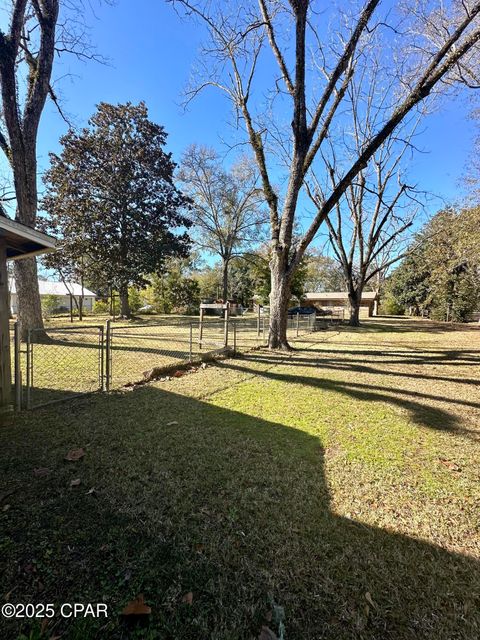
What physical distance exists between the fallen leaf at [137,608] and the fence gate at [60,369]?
3155mm

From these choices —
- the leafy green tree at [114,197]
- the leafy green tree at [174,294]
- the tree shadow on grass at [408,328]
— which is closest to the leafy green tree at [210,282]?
the leafy green tree at [174,294]

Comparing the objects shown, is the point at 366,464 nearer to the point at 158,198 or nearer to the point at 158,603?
the point at 158,603

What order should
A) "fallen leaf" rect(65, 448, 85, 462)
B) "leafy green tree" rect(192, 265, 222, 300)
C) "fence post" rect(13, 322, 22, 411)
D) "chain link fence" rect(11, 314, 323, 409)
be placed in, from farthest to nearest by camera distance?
"leafy green tree" rect(192, 265, 222, 300), "chain link fence" rect(11, 314, 323, 409), "fence post" rect(13, 322, 22, 411), "fallen leaf" rect(65, 448, 85, 462)

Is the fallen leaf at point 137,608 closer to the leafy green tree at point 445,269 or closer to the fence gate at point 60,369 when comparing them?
the fence gate at point 60,369

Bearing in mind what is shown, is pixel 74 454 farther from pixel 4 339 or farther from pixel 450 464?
pixel 450 464

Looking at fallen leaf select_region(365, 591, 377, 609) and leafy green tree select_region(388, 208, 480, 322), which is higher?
leafy green tree select_region(388, 208, 480, 322)

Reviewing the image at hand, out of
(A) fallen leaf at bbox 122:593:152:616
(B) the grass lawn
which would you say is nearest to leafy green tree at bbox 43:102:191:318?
(B) the grass lawn

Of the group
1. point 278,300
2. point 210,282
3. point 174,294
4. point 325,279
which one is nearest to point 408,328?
point 278,300

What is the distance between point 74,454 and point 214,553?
6.01ft

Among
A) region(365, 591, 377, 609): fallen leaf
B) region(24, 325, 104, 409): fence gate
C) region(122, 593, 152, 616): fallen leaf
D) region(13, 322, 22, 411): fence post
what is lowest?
region(365, 591, 377, 609): fallen leaf

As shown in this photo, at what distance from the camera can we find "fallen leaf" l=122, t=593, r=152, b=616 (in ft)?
4.87

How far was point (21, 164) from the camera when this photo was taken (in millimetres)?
8688

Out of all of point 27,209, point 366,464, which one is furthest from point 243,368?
point 27,209

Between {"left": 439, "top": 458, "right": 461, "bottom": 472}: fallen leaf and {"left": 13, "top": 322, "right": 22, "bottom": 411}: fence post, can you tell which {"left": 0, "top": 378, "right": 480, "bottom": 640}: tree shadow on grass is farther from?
{"left": 439, "top": 458, "right": 461, "bottom": 472}: fallen leaf
